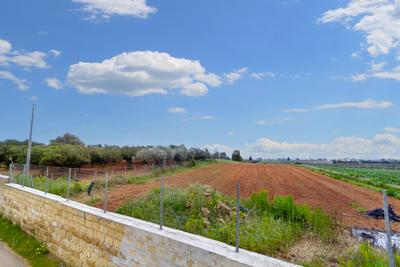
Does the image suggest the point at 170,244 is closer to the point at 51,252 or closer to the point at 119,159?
the point at 51,252

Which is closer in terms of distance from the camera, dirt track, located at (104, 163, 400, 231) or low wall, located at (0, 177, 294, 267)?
low wall, located at (0, 177, 294, 267)

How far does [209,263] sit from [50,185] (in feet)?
36.1

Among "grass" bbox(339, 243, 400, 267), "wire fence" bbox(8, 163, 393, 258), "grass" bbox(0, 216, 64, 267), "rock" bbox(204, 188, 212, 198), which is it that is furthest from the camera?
"rock" bbox(204, 188, 212, 198)

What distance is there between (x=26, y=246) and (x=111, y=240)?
20.6 ft

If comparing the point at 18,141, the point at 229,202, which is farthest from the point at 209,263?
the point at 18,141

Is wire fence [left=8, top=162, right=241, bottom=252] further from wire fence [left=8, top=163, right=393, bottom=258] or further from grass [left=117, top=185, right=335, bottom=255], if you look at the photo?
grass [left=117, top=185, right=335, bottom=255]

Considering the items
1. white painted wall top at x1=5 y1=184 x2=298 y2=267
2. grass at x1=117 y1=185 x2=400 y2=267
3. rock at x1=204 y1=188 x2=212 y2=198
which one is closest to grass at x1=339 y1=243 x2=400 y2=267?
grass at x1=117 y1=185 x2=400 y2=267

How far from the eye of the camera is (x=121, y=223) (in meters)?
7.19

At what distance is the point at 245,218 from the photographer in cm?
739

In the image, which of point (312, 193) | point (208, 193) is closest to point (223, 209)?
point (208, 193)

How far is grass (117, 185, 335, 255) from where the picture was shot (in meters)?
5.85

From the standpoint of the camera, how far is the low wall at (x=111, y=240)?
16.7ft

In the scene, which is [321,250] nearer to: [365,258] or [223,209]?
[365,258]

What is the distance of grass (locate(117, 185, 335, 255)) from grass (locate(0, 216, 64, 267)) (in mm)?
3196
